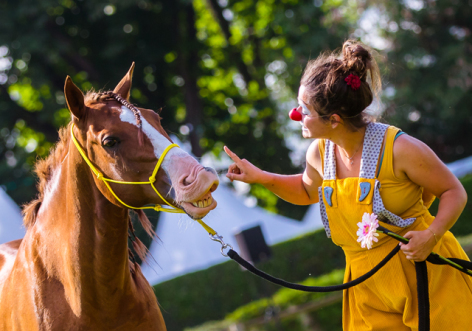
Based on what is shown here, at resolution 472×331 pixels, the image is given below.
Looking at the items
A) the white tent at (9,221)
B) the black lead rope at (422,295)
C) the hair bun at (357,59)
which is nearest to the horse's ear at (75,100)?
the hair bun at (357,59)

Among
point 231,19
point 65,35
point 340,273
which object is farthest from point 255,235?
point 231,19

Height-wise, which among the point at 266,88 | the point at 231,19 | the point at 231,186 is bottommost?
the point at 231,186

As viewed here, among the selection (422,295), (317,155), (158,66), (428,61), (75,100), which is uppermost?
(75,100)

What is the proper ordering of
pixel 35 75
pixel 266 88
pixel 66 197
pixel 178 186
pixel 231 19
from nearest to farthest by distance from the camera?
1. pixel 178 186
2. pixel 66 197
3. pixel 35 75
4. pixel 266 88
5. pixel 231 19

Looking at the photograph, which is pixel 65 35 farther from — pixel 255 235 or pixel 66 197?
pixel 66 197

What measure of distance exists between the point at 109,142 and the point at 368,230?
1247 millimetres

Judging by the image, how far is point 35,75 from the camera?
1092cm

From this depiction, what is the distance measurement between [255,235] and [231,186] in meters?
7.09

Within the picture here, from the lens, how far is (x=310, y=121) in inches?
88.1

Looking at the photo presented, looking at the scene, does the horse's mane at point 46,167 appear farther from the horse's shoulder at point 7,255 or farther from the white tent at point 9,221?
the white tent at point 9,221

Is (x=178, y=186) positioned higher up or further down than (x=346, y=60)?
further down

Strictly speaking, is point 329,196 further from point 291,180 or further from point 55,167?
point 55,167

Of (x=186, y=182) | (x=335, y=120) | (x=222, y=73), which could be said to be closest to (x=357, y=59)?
(x=335, y=120)

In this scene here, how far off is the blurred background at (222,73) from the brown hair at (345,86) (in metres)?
5.92
